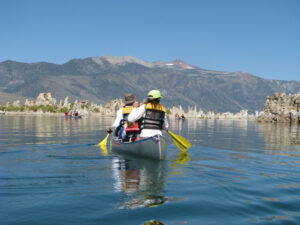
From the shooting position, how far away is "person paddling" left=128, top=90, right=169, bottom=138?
16.0m

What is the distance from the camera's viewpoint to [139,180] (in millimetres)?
12000

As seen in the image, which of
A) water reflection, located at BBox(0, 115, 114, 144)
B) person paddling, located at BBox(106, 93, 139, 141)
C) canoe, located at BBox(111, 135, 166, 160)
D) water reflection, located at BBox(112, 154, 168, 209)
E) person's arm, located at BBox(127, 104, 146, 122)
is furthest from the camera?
water reflection, located at BBox(0, 115, 114, 144)

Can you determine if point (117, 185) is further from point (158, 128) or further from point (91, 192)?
point (158, 128)

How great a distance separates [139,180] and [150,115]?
16.2 feet

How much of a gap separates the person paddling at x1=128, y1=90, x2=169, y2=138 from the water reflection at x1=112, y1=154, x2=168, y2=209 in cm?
156

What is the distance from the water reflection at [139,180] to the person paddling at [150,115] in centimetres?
156

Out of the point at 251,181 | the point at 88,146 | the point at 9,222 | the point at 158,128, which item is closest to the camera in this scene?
the point at 9,222

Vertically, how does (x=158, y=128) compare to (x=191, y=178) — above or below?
above

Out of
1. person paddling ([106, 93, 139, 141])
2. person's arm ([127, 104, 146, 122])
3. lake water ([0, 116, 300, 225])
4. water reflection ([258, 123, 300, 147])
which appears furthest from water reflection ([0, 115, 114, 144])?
water reflection ([258, 123, 300, 147])

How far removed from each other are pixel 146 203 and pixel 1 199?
14.1 feet

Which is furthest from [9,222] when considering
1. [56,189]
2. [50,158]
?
[50,158]

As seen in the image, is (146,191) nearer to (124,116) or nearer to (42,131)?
(124,116)

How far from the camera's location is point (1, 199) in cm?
930

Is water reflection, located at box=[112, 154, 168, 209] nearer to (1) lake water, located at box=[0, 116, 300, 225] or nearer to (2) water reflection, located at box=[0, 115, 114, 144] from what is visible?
(1) lake water, located at box=[0, 116, 300, 225]
